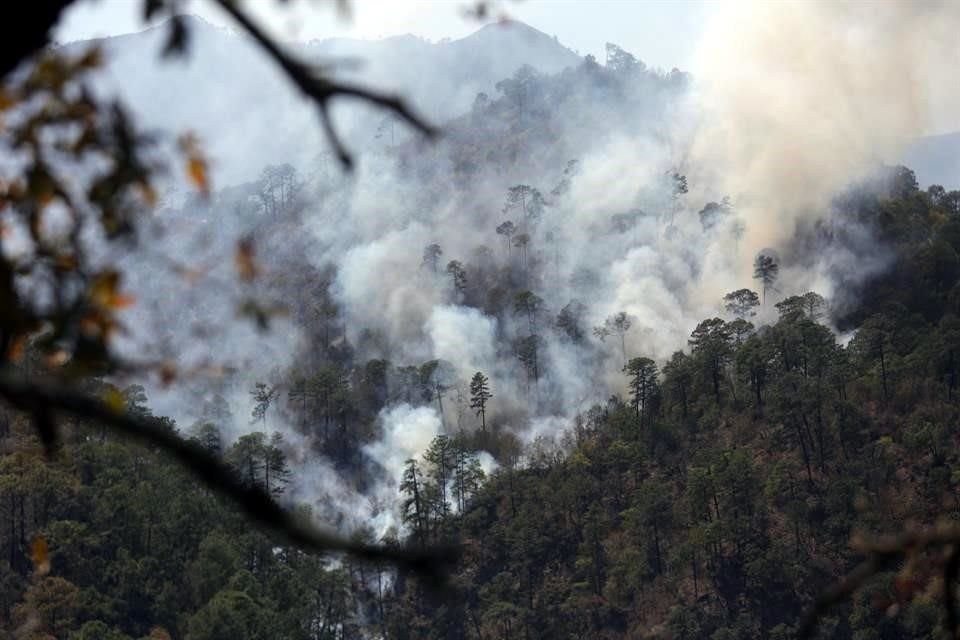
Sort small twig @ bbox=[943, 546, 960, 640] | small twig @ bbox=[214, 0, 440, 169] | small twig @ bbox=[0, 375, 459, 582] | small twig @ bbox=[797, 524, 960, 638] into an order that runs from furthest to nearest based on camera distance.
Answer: small twig @ bbox=[943, 546, 960, 640], small twig @ bbox=[797, 524, 960, 638], small twig @ bbox=[214, 0, 440, 169], small twig @ bbox=[0, 375, 459, 582]

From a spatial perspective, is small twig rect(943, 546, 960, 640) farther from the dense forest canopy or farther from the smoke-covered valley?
the smoke-covered valley

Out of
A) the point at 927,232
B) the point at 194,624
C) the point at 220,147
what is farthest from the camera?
the point at 220,147

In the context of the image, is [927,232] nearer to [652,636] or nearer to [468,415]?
[468,415]

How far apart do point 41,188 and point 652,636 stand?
51594 mm

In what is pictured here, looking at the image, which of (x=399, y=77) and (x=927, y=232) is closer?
(x=927, y=232)

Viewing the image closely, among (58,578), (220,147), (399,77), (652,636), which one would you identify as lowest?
(652,636)

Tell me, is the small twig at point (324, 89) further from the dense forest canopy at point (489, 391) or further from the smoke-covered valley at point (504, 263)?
the smoke-covered valley at point (504, 263)

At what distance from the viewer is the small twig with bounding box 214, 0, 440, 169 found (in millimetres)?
2229

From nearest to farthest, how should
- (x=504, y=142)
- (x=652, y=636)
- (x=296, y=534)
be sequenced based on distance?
(x=296, y=534) < (x=652, y=636) < (x=504, y=142)

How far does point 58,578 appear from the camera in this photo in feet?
159

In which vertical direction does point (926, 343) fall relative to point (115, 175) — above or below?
above

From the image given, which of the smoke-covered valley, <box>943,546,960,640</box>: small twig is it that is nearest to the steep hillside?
the smoke-covered valley

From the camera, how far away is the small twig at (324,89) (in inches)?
87.7

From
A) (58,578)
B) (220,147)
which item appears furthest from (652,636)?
(220,147)
